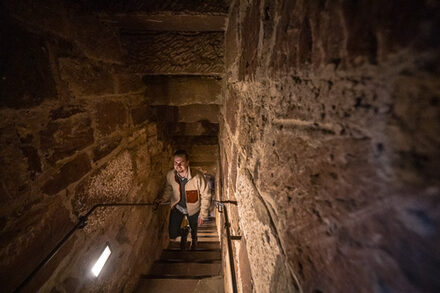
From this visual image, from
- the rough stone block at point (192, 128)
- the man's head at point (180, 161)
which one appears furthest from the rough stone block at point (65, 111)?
the rough stone block at point (192, 128)

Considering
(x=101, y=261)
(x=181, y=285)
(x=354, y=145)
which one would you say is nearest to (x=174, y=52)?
(x=354, y=145)

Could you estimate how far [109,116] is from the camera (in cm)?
163

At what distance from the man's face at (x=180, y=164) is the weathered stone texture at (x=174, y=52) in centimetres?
117

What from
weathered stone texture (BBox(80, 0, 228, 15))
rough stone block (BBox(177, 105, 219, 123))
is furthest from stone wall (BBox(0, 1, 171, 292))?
rough stone block (BBox(177, 105, 219, 123))

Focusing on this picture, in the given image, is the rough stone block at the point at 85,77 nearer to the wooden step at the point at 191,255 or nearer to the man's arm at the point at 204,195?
the man's arm at the point at 204,195

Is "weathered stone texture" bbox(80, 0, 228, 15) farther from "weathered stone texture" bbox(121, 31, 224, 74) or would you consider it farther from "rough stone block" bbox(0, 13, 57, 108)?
"rough stone block" bbox(0, 13, 57, 108)

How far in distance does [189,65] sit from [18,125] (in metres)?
1.34

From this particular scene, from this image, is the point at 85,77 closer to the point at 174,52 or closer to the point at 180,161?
the point at 174,52

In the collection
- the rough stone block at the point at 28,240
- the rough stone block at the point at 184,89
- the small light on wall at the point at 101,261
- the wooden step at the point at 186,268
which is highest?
the rough stone block at the point at 184,89

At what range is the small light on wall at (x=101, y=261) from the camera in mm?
1446

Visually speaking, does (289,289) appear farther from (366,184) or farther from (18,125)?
(18,125)

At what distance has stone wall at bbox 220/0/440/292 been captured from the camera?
229 mm

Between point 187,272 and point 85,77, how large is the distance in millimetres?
2802

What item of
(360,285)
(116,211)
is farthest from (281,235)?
(116,211)
